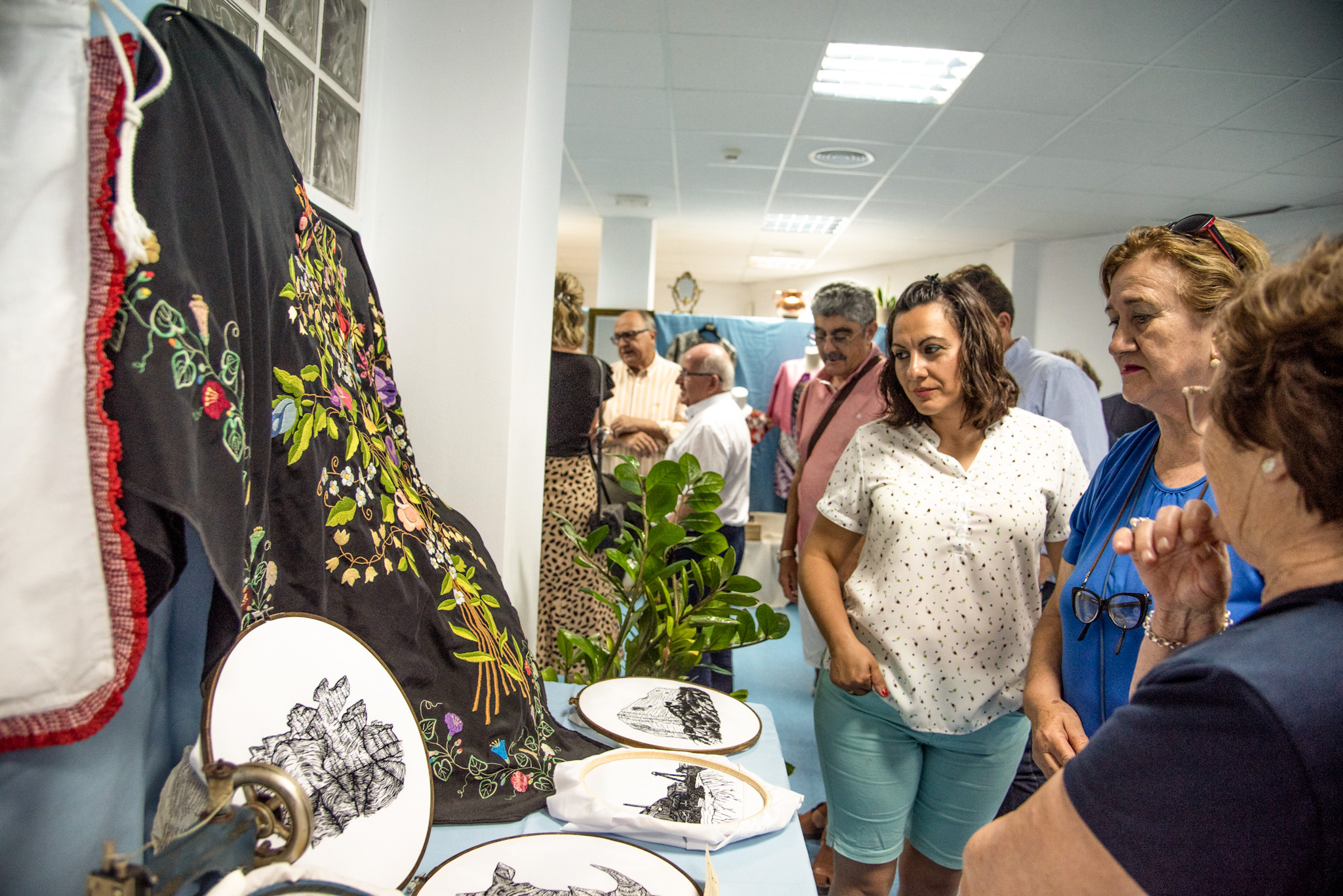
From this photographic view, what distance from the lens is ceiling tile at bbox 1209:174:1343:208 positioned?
4.72 metres

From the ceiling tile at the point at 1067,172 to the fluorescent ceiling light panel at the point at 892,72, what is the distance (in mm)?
1193

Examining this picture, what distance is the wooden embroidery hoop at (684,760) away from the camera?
3.41ft

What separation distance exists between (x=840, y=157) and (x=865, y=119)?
677 millimetres

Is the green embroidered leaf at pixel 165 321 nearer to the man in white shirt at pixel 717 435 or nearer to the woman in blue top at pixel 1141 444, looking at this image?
the woman in blue top at pixel 1141 444

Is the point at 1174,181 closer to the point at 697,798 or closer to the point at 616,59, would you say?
the point at 616,59

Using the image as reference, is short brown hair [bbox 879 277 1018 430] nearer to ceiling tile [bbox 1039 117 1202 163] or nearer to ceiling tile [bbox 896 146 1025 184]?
ceiling tile [bbox 1039 117 1202 163]

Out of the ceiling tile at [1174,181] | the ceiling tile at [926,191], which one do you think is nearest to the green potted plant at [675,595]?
the ceiling tile at [926,191]

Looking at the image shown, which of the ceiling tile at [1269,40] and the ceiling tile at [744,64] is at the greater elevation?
the ceiling tile at [1269,40]

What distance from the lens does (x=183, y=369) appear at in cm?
62

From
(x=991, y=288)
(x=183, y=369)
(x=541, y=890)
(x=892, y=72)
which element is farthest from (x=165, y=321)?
(x=892, y=72)

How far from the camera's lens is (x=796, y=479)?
243 centimetres

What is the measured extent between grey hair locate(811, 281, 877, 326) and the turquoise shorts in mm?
1238

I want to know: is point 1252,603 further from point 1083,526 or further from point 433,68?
point 433,68

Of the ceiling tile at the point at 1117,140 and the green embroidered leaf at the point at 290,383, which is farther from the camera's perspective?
the ceiling tile at the point at 1117,140
